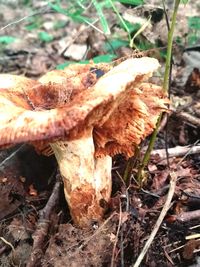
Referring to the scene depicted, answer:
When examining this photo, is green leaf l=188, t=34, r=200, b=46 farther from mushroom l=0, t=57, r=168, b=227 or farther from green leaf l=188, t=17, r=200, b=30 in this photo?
mushroom l=0, t=57, r=168, b=227

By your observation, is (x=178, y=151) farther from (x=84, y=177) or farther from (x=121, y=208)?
(x=84, y=177)

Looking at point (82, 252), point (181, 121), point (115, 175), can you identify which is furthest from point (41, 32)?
point (82, 252)

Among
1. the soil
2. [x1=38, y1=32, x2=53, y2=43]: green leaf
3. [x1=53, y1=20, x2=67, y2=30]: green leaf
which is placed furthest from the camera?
[x1=53, y1=20, x2=67, y2=30]: green leaf

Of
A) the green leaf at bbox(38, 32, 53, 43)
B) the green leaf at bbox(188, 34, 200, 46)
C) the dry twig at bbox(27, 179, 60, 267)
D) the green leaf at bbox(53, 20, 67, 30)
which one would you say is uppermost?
the green leaf at bbox(188, 34, 200, 46)

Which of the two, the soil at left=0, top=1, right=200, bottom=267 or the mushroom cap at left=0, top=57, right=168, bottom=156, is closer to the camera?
the mushroom cap at left=0, top=57, right=168, bottom=156

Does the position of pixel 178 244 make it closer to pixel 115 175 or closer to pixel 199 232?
pixel 199 232

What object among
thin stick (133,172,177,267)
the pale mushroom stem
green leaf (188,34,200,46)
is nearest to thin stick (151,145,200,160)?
thin stick (133,172,177,267)

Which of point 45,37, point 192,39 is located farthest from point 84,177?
point 45,37
